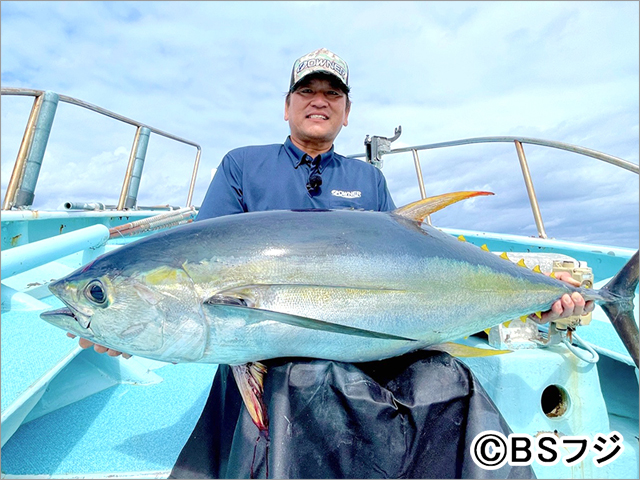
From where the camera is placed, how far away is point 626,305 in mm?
1640

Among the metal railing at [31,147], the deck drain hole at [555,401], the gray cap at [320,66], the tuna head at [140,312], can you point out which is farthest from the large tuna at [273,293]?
the metal railing at [31,147]

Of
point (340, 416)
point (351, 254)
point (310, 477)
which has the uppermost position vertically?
point (351, 254)

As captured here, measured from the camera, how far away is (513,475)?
1153 mm

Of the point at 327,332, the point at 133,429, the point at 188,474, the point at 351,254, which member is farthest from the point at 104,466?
the point at 351,254

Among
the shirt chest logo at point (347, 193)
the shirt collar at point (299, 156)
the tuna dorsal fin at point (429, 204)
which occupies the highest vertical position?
the shirt collar at point (299, 156)

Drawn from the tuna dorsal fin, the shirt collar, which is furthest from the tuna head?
the shirt collar

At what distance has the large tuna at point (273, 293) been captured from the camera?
3.54 ft

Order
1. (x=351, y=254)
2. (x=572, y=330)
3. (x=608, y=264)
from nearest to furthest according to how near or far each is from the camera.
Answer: (x=351, y=254), (x=572, y=330), (x=608, y=264)

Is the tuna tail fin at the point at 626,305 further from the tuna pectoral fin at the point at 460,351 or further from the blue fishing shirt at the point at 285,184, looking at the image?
the blue fishing shirt at the point at 285,184

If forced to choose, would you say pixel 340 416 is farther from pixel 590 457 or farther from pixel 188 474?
pixel 590 457

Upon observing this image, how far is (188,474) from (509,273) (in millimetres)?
1286

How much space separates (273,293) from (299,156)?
0.92 meters

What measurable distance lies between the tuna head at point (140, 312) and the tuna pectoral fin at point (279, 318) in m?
0.06

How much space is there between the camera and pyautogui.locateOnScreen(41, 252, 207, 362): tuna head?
1.08 meters
